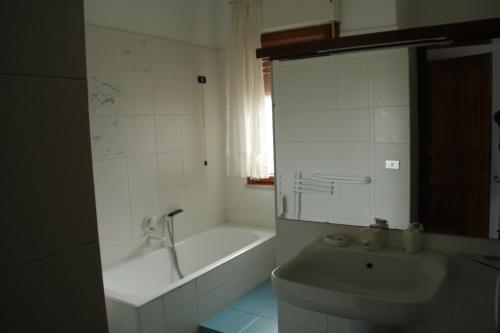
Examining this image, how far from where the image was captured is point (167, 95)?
3262 mm

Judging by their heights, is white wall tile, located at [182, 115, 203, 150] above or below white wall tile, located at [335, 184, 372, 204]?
above

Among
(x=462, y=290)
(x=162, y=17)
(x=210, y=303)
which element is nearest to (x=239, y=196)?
(x=210, y=303)

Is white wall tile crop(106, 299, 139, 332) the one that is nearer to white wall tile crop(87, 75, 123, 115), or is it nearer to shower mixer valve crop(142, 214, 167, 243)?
shower mixer valve crop(142, 214, 167, 243)

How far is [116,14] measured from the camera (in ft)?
9.31

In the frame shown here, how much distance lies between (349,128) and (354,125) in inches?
1.1

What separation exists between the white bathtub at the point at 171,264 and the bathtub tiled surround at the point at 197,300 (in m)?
0.04

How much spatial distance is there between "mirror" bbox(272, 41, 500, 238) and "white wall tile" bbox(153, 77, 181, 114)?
4.37 ft

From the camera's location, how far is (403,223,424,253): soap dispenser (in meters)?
1.78

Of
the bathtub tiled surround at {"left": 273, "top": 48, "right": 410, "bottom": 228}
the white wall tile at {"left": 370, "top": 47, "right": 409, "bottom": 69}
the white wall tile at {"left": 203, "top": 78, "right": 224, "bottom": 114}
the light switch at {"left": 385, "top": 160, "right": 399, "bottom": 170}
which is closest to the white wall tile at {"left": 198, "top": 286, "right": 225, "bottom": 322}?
the bathtub tiled surround at {"left": 273, "top": 48, "right": 410, "bottom": 228}

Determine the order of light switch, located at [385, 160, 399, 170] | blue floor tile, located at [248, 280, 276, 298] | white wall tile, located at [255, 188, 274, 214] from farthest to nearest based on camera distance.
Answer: white wall tile, located at [255, 188, 274, 214]
blue floor tile, located at [248, 280, 276, 298]
light switch, located at [385, 160, 399, 170]

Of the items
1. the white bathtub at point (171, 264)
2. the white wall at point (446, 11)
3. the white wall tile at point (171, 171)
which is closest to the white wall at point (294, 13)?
the white wall at point (446, 11)

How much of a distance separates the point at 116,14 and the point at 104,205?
52.4 inches

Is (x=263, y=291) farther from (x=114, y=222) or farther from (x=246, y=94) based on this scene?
(x=246, y=94)

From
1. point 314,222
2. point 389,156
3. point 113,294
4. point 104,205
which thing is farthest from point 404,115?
point 104,205
